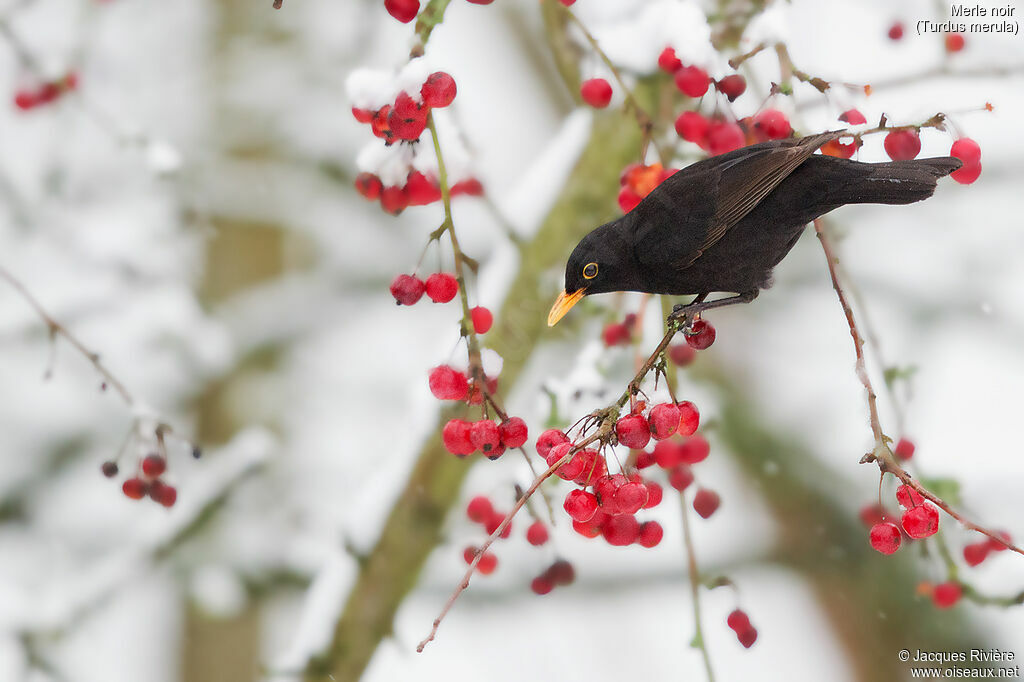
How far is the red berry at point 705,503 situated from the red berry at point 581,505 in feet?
1.89

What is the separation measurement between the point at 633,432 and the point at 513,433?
186 millimetres

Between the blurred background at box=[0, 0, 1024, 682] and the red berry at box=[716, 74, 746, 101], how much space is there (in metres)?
0.71

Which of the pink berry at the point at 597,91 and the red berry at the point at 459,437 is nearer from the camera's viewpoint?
the red berry at the point at 459,437

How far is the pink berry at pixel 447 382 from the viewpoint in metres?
1.35

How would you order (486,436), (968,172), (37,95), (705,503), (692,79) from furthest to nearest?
(37,95), (705,503), (692,79), (968,172), (486,436)

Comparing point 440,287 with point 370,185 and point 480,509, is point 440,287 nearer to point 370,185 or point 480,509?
point 370,185

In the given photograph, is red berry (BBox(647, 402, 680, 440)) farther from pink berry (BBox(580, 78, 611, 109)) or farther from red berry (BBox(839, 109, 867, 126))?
pink berry (BBox(580, 78, 611, 109))

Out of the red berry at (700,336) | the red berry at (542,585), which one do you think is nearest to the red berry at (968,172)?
the red berry at (700,336)

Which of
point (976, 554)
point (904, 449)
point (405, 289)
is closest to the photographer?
point (405, 289)

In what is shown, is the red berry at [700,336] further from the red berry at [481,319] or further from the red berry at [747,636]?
the red berry at [747,636]

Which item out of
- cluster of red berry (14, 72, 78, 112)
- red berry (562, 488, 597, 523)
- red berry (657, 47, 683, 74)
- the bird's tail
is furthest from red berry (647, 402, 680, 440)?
cluster of red berry (14, 72, 78, 112)

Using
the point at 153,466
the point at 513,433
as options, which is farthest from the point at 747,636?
the point at 153,466

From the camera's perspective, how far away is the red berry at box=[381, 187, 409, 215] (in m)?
1.57

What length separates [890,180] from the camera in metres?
1.44
